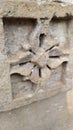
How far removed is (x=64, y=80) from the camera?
92 cm

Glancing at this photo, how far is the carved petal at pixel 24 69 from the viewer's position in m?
0.74

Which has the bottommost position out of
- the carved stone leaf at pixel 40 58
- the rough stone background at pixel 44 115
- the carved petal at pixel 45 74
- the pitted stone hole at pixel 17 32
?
the rough stone background at pixel 44 115

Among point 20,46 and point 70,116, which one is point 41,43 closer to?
point 20,46

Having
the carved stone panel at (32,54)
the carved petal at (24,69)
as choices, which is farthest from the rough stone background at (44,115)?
the carved petal at (24,69)

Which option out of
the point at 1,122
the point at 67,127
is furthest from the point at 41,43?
the point at 67,127

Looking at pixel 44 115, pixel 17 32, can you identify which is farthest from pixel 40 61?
pixel 44 115

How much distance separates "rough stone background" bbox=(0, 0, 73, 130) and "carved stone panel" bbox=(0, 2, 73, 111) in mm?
58

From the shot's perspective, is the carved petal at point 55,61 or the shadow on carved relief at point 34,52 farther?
the carved petal at point 55,61

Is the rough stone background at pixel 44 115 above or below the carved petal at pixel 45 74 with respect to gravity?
below

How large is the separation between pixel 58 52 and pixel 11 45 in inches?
8.8

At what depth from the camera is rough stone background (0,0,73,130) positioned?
81 centimetres

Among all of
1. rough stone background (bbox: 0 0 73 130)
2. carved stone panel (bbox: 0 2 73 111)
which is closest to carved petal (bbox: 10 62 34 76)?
carved stone panel (bbox: 0 2 73 111)

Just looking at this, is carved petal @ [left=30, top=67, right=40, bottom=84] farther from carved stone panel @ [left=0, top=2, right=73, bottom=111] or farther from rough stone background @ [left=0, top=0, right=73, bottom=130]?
rough stone background @ [left=0, top=0, right=73, bottom=130]

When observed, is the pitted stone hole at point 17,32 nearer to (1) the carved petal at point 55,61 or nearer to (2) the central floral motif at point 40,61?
(2) the central floral motif at point 40,61
